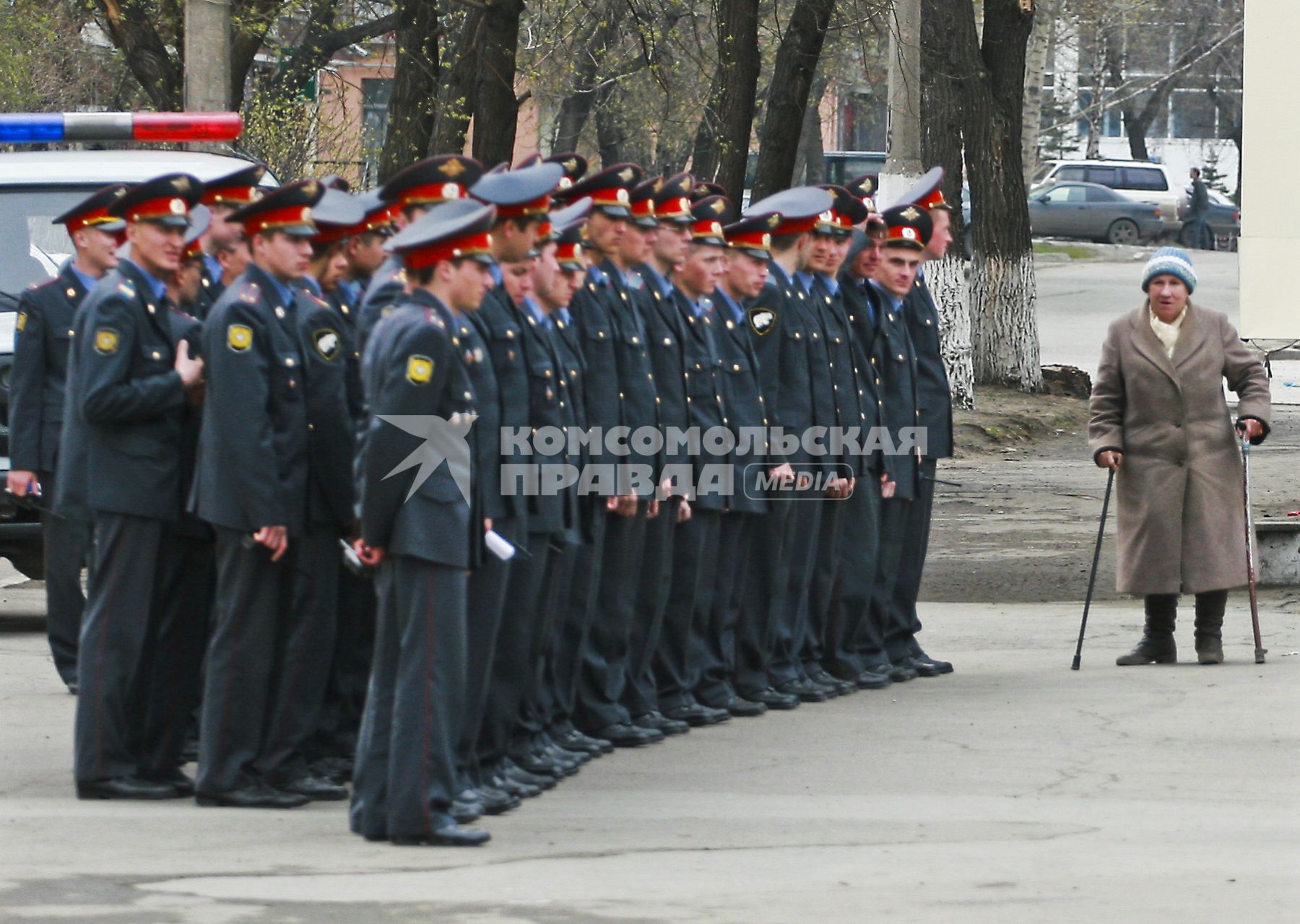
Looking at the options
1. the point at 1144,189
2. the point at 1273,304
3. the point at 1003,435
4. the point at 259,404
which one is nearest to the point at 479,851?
the point at 259,404

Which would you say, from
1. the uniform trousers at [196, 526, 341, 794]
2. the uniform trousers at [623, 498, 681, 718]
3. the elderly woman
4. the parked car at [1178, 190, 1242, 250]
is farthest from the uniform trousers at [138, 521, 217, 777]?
the parked car at [1178, 190, 1242, 250]

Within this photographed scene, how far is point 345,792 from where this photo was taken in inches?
278

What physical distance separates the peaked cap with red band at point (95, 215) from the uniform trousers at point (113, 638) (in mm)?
1449

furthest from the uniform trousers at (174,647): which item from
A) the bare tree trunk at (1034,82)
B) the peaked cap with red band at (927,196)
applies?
the bare tree trunk at (1034,82)

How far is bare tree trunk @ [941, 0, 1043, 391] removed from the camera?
2017 cm

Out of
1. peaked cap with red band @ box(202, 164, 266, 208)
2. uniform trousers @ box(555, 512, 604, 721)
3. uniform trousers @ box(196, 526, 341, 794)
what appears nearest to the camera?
uniform trousers @ box(196, 526, 341, 794)

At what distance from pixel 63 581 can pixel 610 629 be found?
2230mm

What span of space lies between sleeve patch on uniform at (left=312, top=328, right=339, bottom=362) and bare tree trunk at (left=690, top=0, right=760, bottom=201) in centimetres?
1214

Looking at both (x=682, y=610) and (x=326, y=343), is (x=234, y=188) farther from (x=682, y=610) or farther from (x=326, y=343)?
(x=682, y=610)

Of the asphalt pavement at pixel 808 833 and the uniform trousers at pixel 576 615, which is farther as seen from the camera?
the uniform trousers at pixel 576 615

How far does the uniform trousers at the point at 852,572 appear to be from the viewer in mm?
9375

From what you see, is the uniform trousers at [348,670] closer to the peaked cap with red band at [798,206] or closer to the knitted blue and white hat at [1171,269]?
the peaked cap with red band at [798,206]

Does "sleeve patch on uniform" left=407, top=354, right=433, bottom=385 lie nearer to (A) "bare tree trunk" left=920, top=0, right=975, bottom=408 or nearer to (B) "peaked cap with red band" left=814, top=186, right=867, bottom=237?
(B) "peaked cap with red band" left=814, top=186, right=867, bottom=237

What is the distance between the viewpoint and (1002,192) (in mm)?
20281
